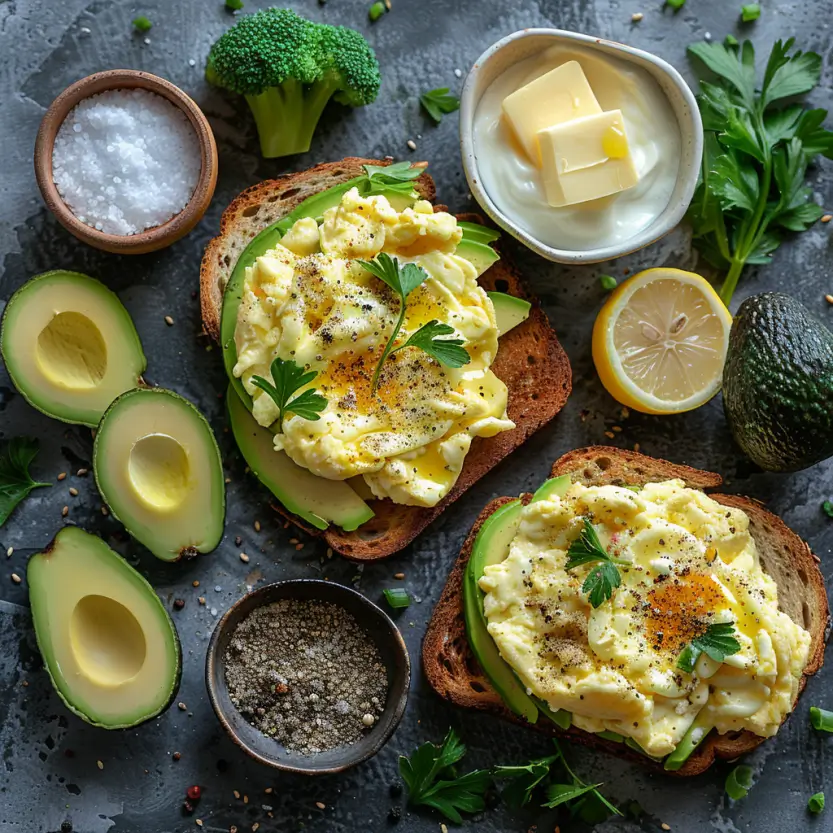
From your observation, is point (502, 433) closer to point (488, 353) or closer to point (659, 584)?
point (488, 353)

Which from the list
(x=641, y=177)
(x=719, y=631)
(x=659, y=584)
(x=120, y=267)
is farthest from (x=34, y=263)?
(x=719, y=631)

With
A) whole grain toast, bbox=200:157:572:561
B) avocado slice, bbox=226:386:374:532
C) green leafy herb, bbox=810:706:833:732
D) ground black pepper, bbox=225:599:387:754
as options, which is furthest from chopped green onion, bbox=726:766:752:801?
avocado slice, bbox=226:386:374:532

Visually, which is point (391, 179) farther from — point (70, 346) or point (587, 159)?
point (70, 346)

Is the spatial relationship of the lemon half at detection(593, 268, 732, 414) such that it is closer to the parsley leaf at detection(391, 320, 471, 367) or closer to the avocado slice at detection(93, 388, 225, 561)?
the parsley leaf at detection(391, 320, 471, 367)

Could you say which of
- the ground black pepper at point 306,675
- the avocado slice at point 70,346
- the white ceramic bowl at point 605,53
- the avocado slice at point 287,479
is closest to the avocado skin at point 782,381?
the white ceramic bowl at point 605,53

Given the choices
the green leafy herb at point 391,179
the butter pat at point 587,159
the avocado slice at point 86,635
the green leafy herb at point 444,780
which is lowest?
the green leafy herb at point 444,780

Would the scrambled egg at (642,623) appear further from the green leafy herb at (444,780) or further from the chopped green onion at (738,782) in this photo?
the green leafy herb at (444,780)

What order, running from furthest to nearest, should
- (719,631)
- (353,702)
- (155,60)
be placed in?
(155,60), (353,702), (719,631)
